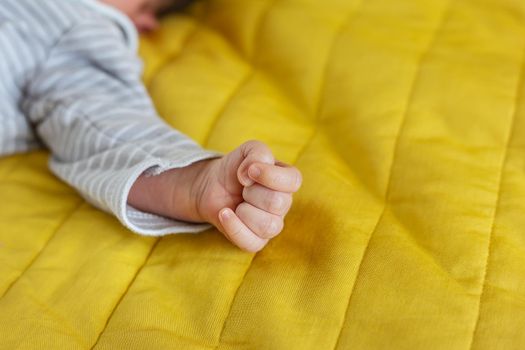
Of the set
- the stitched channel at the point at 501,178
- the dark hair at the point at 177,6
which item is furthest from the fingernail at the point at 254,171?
the dark hair at the point at 177,6

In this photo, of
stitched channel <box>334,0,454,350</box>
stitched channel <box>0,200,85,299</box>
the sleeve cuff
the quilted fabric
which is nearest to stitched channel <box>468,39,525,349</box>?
the quilted fabric

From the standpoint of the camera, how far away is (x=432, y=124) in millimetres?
873

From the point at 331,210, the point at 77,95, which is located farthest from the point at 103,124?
the point at 331,210

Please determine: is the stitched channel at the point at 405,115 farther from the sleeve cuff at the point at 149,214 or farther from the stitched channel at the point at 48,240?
the stitched channel at the point at 48,240

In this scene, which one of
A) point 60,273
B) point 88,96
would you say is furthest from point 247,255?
point 88,96

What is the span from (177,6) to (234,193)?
25.3 inches

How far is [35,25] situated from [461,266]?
28.2 inches

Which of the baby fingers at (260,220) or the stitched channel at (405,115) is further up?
the baby fingers at (260,220)

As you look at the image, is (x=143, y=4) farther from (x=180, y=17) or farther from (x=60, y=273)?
(x=60, y=273)

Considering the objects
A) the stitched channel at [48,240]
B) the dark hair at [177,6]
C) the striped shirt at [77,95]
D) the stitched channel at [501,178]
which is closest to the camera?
the stitched channel at [501,178]

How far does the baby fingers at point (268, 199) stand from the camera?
0.72 meters

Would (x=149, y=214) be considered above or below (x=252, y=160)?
below

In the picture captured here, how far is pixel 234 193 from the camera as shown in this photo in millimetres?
765

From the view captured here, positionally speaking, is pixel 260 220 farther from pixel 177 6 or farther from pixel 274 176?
pixel 177 6
